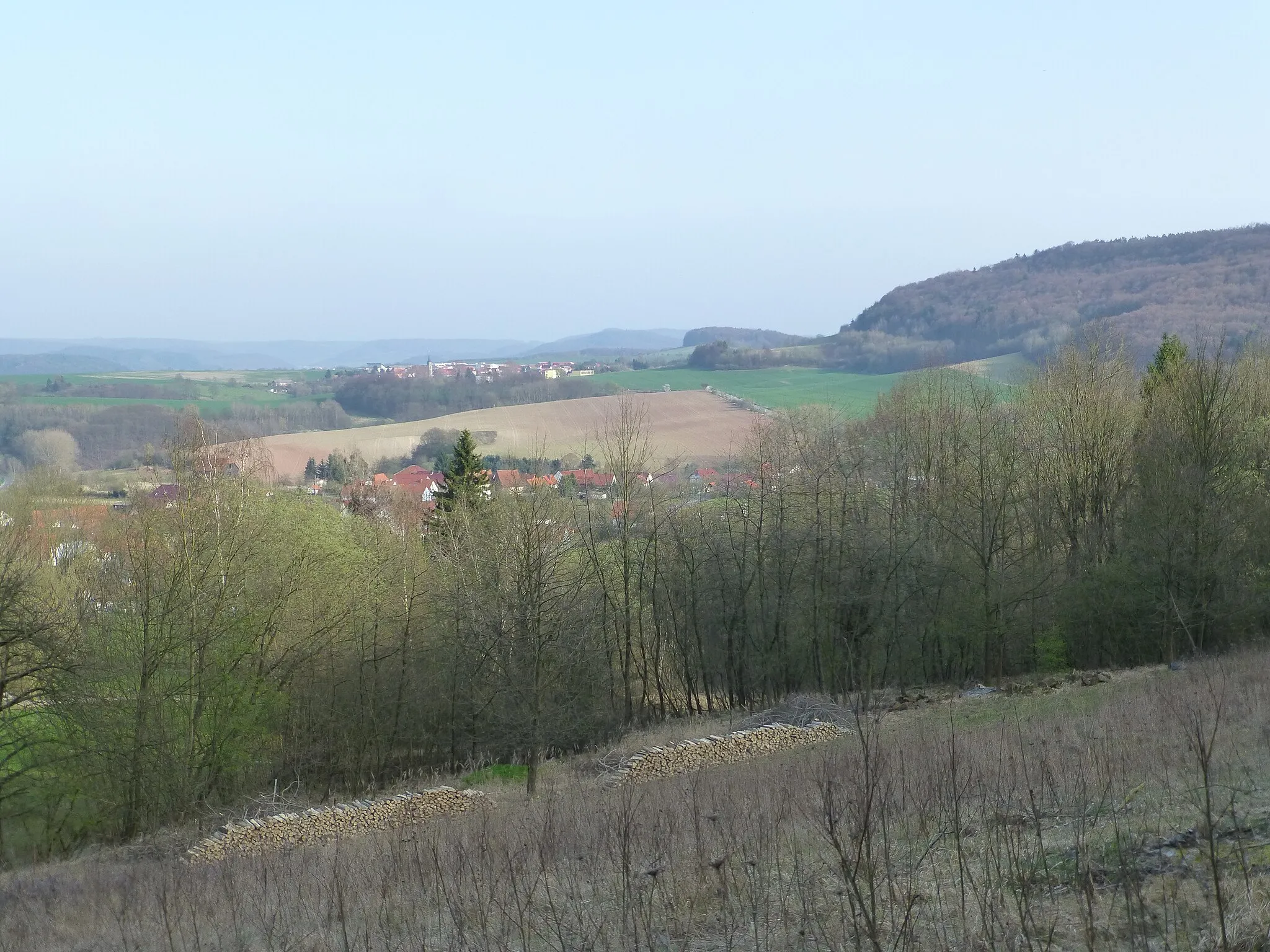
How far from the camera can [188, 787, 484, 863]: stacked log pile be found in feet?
50.6

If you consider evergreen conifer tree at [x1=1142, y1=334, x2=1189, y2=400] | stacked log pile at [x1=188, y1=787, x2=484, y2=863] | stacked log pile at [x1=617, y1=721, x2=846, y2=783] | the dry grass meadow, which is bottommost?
stacked log pile at [x1=617, y1=721, x2=846, y2=783]

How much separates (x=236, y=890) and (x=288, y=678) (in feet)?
62.9

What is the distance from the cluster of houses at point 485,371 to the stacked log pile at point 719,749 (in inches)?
3321

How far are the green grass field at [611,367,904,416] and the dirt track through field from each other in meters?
4.17

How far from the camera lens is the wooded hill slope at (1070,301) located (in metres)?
66.4

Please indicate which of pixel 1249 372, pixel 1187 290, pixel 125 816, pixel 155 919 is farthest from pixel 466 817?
pixel 1187 290

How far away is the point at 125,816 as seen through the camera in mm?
22891

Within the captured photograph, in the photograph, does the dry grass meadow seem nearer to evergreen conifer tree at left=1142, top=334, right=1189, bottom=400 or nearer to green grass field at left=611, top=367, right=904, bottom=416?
evergreen conifer tree at left=1142, top=334, right=1189, bottom=400

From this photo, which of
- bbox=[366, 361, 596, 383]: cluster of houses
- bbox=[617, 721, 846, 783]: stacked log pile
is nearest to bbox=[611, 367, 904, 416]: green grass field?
bbox=[366, 361, 596, 383]: cluster of houses

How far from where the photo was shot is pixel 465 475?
42.1 metres

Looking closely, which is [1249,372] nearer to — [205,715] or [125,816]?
[205,715]

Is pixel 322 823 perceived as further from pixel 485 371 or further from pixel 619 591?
pixel 485 371

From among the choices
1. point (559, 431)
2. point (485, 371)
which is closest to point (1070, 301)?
point (559, 431)

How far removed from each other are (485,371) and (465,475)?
2802 inches
